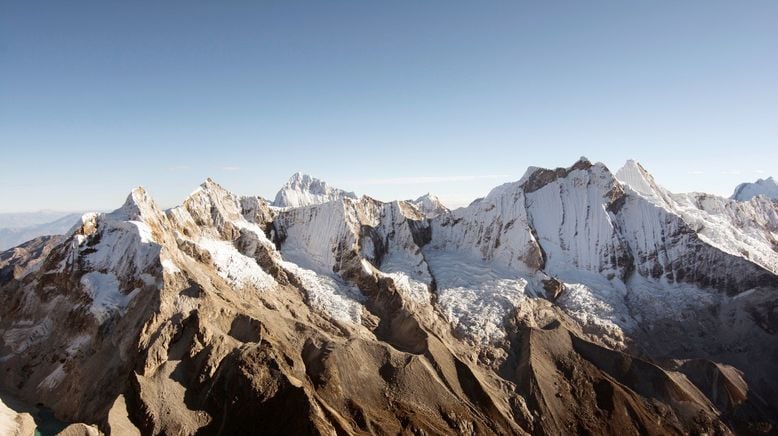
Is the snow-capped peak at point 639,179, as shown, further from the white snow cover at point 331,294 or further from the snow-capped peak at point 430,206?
the white snow cover at point 331,294

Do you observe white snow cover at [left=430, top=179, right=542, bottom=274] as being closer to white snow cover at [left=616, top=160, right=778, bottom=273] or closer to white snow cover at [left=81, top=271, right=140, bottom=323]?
white snow cover at [left=616, top=160, right=778, bottom=273]

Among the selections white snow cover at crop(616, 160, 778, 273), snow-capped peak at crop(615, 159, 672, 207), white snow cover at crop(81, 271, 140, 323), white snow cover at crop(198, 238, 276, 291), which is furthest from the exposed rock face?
snow-capped peak at crop(615, 159, 672, 207)

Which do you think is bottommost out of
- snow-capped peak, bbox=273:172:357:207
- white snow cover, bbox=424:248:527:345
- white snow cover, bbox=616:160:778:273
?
white snow cover, bbox=424:248:527:345

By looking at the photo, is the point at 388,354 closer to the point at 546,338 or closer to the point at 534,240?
the point at 546,338

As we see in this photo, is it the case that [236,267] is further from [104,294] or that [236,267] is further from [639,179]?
[639,179]

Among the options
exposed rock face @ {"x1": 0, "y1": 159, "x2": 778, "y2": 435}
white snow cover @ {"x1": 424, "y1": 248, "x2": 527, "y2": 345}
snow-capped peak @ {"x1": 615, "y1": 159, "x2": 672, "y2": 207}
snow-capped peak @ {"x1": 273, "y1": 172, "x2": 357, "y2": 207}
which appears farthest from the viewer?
snow-capped peak @ {"x1": 273, "y1": 172, "x2": 357, "y2": 207}

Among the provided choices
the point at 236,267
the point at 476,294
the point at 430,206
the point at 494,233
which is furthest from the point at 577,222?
the point at 236,267

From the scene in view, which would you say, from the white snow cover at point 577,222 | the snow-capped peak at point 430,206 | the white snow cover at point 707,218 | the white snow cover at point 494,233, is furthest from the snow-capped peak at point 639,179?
the snow-capped peak at point 430,206
